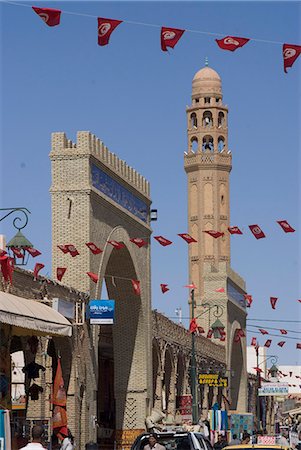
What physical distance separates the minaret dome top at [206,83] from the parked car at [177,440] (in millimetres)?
71150

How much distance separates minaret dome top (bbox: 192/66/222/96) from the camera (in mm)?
91938

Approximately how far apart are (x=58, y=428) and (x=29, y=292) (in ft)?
12.6

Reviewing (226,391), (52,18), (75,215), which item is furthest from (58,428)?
(226,391)

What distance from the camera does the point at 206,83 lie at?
303 feet

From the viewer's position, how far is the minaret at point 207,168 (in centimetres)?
9150

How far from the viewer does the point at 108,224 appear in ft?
137

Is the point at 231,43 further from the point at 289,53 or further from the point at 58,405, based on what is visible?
the point at 58,405

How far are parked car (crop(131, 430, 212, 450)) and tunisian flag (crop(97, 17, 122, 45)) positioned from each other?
7.32 meters

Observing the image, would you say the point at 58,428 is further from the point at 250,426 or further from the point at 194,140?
the point at 194,140

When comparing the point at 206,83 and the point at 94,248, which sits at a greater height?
the point at 206,83

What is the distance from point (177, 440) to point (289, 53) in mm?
7477

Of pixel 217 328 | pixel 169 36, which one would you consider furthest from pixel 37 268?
pixel 217 328

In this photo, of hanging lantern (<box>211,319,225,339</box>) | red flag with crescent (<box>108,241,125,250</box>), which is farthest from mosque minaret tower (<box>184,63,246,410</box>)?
red flag with crescent (<box>108,241,125,250</box>)

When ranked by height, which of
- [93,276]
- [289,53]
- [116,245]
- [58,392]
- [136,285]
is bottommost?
[58,392]
